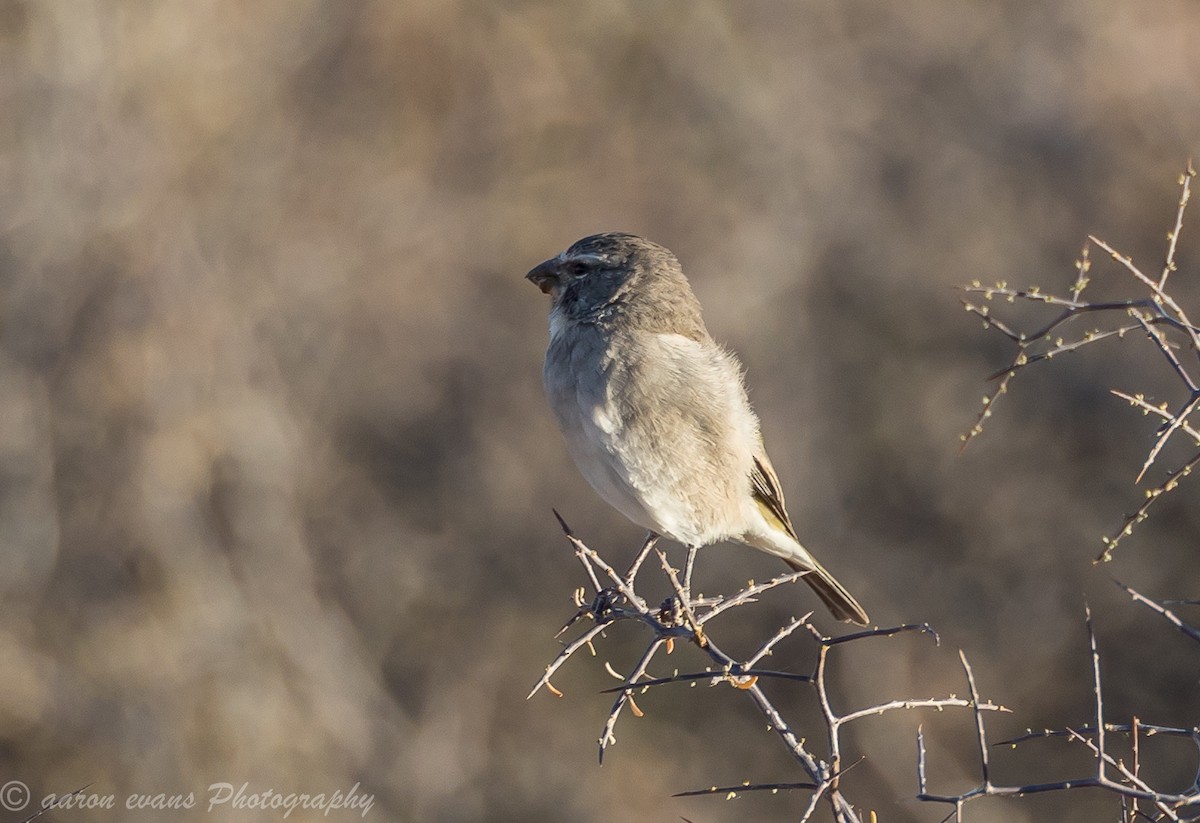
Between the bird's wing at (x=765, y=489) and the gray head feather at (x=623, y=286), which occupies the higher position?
the gray head feather at (x=623, y=286)

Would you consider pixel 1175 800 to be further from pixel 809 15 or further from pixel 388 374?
pixel 809 15

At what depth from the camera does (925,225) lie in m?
12.2

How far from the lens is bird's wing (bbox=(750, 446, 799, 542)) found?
17.2ft

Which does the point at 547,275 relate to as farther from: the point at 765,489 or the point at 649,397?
the point at 765,489

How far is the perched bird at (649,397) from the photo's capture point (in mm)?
4738

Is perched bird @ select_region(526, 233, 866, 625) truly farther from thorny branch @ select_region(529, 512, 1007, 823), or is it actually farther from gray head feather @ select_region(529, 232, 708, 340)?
thorny branch @ select_region(529, 512, 1007, 823)

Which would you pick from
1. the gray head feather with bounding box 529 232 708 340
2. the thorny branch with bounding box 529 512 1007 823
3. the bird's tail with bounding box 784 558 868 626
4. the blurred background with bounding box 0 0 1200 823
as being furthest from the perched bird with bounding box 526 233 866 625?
the blurred background with bounding box 0 0 1200 823

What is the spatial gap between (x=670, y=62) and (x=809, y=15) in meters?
1.41

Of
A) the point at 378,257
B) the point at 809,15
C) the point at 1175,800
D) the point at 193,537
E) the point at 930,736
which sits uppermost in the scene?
the point at 809,15

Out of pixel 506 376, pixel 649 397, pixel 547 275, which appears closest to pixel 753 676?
pixel 649 397

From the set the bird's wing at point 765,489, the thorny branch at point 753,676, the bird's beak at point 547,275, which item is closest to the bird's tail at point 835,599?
the bird's wing at point 765,489

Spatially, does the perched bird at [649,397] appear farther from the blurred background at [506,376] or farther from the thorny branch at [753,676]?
the blurred background at [506,376]

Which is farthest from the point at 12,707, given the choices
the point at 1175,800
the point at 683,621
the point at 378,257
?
the point at 1175,800

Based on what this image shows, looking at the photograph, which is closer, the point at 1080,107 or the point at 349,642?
the point at 349,642
